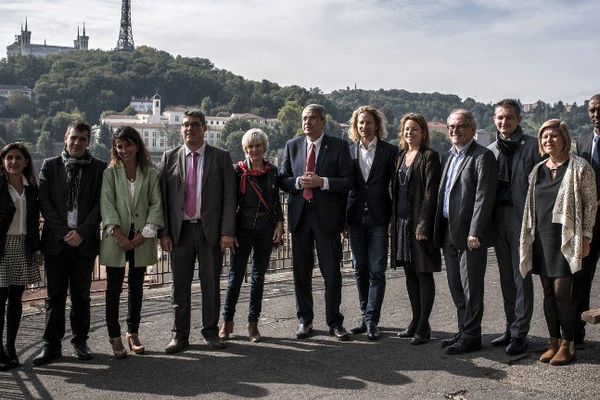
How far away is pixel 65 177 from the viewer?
15.4ft

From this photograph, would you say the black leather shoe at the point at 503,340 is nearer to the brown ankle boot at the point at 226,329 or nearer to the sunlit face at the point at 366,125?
the sunlit face at the point at 366,125

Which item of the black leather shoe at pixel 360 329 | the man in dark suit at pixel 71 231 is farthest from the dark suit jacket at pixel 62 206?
the black leather shoe at pixel 360 329

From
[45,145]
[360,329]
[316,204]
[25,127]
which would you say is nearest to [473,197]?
[316,204]

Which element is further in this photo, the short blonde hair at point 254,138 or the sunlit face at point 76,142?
the short blonde hair at point 254,138

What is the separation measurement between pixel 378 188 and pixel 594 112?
5.50ft

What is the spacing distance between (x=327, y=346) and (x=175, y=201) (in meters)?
1.55

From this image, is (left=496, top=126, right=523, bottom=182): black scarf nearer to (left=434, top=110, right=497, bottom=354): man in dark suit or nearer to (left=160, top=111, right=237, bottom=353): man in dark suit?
(left=434, top=110, right=497, bottom=354): man in dark suit

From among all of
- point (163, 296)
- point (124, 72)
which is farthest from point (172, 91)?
point (163, 296)

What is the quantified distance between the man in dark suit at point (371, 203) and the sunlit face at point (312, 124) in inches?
12.2

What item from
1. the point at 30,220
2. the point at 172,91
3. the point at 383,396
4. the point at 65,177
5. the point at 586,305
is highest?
the point at 172,91

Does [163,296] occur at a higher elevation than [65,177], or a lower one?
lower

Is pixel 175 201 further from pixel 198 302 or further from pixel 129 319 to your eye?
pixel 198 302

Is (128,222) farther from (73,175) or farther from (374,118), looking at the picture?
(374,118)

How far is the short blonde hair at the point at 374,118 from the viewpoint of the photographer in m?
5.36
